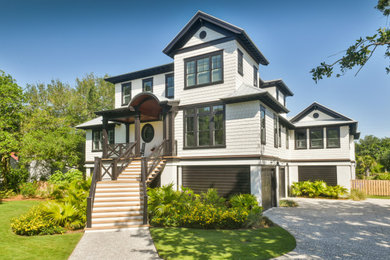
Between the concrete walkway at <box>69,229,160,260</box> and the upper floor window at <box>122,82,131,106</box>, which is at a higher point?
the upper floor window at <box>122,82,131,106</box>

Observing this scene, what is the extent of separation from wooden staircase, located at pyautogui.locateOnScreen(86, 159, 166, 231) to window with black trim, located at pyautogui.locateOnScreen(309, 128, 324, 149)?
15.8 meters

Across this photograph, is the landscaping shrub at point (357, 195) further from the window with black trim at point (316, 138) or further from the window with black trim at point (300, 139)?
the window with black trim at point (300, 139)

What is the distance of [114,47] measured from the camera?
60.3ft

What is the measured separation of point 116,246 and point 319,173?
18.9 metres

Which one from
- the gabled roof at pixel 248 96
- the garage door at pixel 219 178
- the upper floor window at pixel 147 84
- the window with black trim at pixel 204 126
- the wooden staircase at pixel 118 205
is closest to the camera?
the wooden staircase at pixel 118 205

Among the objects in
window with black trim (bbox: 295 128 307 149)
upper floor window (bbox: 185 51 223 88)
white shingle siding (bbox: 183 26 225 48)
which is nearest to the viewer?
upper floor window (bbox: 185 51 223 88)

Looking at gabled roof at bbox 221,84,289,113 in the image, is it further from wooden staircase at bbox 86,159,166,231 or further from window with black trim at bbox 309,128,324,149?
window with black trim at bbox 309,128,324,149

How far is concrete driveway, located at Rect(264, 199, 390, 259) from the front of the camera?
769cm

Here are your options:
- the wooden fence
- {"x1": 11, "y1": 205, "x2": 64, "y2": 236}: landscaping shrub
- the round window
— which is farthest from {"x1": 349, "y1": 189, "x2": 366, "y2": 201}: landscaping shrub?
{"x1": 11, "y1": 205, "x2": 64, "y2": 236}: landscaping shrub

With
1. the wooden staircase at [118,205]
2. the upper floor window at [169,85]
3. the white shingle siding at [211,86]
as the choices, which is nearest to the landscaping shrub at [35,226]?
the wooden staircase at [118,205]

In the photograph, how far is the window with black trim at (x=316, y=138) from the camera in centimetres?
2221

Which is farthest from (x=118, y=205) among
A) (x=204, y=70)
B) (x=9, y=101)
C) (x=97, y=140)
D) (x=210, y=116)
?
(x=97, y=140)

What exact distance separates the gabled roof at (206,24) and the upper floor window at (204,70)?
133cm

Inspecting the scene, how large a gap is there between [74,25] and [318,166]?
20.8 metres
